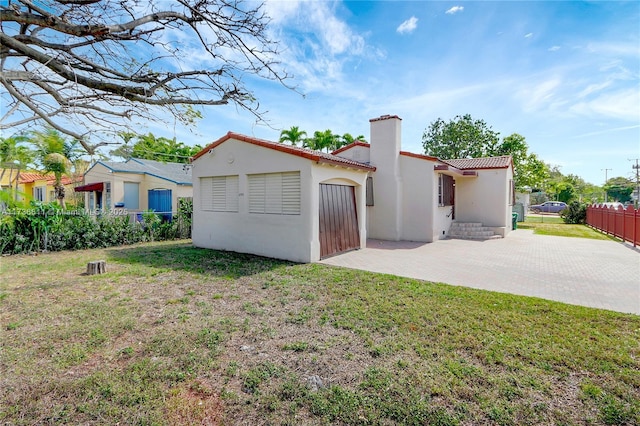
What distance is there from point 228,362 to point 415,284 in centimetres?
462

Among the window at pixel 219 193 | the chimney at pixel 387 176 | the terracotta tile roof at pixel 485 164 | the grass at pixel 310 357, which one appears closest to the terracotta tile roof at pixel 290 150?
the window at pixel 219 193

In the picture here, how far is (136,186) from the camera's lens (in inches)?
809

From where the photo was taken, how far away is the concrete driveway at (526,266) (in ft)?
21.3

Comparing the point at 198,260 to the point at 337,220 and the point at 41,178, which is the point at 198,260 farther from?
the point at 41,178

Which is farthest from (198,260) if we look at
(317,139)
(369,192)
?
(317,139)

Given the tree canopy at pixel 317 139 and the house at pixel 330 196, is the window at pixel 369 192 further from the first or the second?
the tree canopy at pixel 317 139

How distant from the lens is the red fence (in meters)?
13.2

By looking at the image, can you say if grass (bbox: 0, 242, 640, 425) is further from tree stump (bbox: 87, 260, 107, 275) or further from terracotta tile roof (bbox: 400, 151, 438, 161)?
terracotta tile roof (bbox: 400, 151, 438, 161)

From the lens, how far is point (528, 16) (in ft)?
27.8

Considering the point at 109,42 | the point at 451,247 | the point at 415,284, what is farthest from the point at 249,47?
the point at 451,247

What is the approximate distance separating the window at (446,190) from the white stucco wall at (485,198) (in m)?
1.06

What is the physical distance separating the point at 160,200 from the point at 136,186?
2384 millimetres

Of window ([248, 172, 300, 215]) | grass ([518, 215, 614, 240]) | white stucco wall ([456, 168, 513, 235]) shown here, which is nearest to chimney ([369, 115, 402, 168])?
white stucco wall ([456, 168, 513, 235])

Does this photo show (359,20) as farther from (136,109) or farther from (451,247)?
(451,247)
